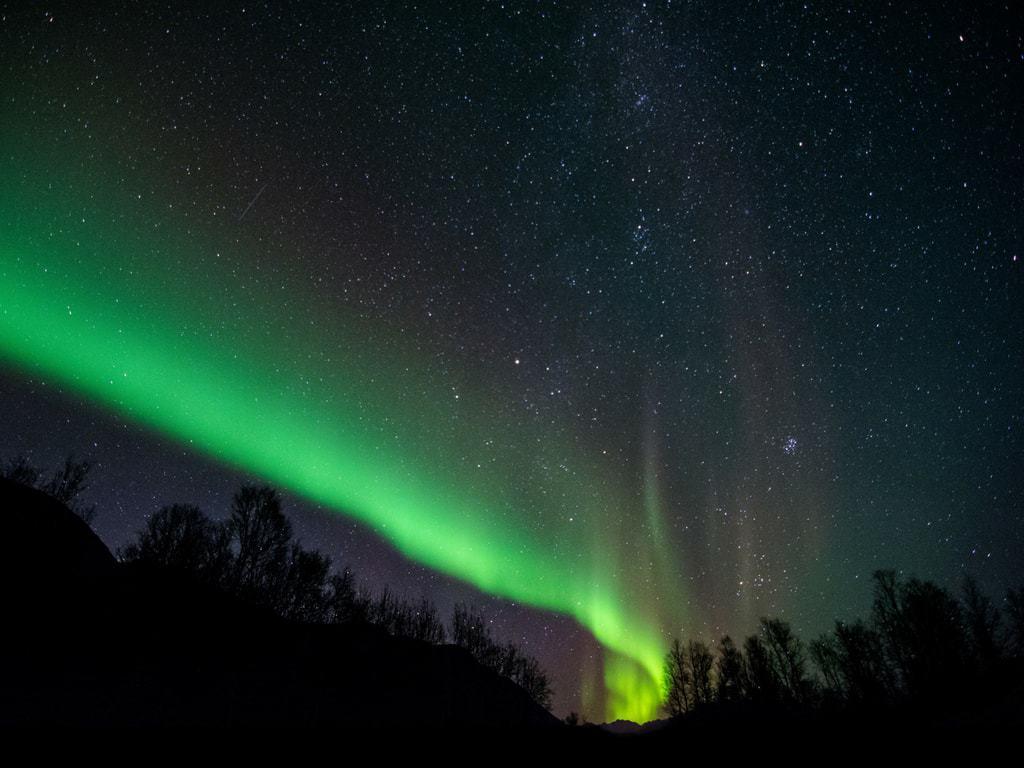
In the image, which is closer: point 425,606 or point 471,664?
point 471,664

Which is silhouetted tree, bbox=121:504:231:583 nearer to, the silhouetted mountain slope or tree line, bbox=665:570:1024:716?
the silhouetted mountain slope

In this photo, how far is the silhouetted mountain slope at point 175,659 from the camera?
42.1 ft

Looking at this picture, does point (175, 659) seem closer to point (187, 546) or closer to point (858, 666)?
point (187, 546)

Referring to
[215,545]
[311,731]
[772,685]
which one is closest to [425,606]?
[215,545]

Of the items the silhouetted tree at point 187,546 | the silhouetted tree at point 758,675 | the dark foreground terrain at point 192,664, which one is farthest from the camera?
the silhouetted tree at point 758,675

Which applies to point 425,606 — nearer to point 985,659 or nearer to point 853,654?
point 853,654

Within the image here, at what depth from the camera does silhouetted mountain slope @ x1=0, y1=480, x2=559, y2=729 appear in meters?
12.8

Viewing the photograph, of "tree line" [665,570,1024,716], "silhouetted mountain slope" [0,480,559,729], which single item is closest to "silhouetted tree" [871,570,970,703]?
"tree line" [665,570,1024,716]

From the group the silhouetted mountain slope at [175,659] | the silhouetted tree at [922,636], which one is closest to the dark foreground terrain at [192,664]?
the silhouetted mountain slope at [175,659]

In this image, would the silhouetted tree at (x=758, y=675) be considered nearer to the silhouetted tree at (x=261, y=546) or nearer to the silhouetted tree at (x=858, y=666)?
the silhouetted tree at (x=858, y=666)

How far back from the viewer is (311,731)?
4.86 metres

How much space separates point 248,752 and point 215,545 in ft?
104

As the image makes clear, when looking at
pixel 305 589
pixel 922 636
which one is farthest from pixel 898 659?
pixel 305 589

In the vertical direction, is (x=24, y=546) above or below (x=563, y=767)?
above
